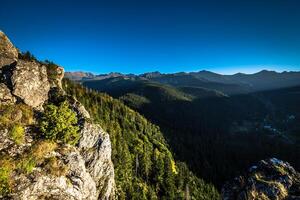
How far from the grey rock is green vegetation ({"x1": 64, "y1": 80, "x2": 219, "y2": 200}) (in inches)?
2331

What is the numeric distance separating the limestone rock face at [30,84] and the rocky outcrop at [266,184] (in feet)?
177

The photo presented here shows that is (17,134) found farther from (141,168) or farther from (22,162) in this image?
(141,168)

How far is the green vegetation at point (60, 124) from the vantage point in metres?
57.0

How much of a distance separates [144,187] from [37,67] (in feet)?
266

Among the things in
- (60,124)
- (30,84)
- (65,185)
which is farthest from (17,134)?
(30,84)

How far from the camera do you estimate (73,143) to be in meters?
62.5

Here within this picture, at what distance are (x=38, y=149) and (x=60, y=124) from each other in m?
8.44

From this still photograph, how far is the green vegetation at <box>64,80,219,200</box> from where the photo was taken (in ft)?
387

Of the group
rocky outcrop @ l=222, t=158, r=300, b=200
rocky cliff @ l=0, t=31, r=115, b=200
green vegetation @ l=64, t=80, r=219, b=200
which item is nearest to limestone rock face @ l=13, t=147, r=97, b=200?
rocky cliff @ l=0, t=31, r=115, b=200

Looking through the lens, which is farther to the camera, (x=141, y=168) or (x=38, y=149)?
(x=141, y=168)

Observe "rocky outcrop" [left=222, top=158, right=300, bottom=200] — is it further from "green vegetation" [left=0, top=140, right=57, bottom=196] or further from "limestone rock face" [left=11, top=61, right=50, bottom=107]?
"limestone rock face" [left=11, top=61, right=50, bottom=107]

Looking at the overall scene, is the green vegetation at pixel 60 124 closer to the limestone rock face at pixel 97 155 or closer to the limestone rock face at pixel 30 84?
the limestone rock face at pixel 97 155

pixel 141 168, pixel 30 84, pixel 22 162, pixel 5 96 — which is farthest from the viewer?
pixel 141 168

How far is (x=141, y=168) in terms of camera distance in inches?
5448
